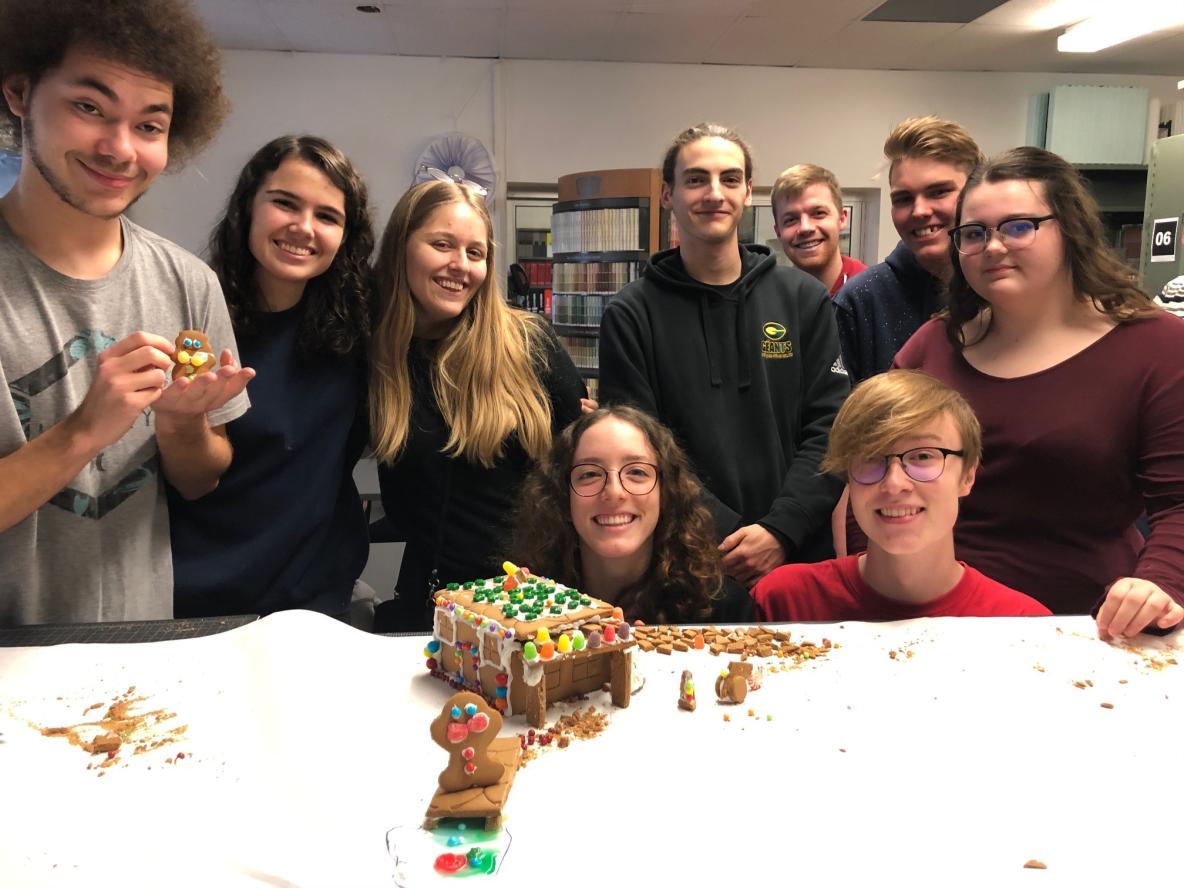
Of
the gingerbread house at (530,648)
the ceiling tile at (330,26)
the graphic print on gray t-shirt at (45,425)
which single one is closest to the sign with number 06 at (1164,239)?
the ceiling tile at (330,26)

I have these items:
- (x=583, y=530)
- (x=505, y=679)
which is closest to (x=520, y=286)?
(x=583, y=530)

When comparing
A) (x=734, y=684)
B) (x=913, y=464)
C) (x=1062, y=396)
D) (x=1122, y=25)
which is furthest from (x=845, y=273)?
(x=1122, y=25)

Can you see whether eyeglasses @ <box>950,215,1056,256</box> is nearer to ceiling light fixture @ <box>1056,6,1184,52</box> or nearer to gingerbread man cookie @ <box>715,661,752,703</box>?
gingerbread man cookie @ <box>715,661,752,703</box>

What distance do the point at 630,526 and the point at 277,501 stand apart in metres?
0.82

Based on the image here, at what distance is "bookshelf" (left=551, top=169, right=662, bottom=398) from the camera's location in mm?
5629

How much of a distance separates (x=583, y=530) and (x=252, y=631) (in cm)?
67

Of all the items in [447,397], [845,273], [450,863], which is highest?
[845,273]

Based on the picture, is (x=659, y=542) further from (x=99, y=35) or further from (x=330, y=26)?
(x=330, y=26)

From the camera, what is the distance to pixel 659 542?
180 centimetres

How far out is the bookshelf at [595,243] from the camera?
5.63 meters

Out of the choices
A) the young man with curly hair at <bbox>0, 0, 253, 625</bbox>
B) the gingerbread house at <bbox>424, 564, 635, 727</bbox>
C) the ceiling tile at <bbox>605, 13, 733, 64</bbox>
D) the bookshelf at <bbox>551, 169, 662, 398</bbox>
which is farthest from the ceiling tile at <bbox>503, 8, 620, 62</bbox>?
the gingerbread house at <bbox>424, 564, 635, 727</bbox>

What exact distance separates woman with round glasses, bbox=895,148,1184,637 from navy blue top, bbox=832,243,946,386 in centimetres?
81

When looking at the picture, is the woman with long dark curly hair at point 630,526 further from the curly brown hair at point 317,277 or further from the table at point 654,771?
the curly brown hair at point 317,277

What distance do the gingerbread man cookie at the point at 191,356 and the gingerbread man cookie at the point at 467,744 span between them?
2.83 ft
